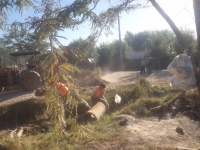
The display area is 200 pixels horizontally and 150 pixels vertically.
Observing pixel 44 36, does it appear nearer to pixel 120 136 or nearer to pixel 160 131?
pixel 120 136

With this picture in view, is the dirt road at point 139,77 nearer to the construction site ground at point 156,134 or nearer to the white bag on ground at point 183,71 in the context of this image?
the construction site ground at point 156,134

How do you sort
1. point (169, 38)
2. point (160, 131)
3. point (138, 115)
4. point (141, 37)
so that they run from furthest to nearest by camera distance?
point (141, 37), point (169, 38), point (138, 115), point (160, 131)

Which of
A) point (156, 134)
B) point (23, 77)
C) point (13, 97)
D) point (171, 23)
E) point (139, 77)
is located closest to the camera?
point (171, 23)

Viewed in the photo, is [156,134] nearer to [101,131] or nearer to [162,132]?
[162,132]

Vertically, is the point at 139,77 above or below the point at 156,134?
above

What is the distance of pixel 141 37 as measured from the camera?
2269 inches

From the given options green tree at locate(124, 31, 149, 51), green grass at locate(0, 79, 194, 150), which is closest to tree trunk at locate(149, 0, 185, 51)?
green grass at locate(0, 79, 194, 150)

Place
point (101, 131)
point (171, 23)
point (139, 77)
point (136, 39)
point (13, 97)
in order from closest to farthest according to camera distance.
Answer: point (171, 23), point (101, 131), point (13, 97), point (139, 77), point (136, 39)

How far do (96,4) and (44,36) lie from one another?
1.90 m

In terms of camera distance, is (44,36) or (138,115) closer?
(44,36)

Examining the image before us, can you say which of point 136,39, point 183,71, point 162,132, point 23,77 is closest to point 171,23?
point 183,71

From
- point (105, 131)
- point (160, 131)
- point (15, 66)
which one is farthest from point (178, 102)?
point (15, 66)

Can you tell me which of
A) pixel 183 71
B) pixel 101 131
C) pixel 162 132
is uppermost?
pixel 183 71

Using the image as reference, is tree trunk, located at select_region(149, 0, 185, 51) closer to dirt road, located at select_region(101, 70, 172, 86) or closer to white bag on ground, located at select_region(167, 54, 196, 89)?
white bag on ground, located at select_region(167, 54, 196, 89)
